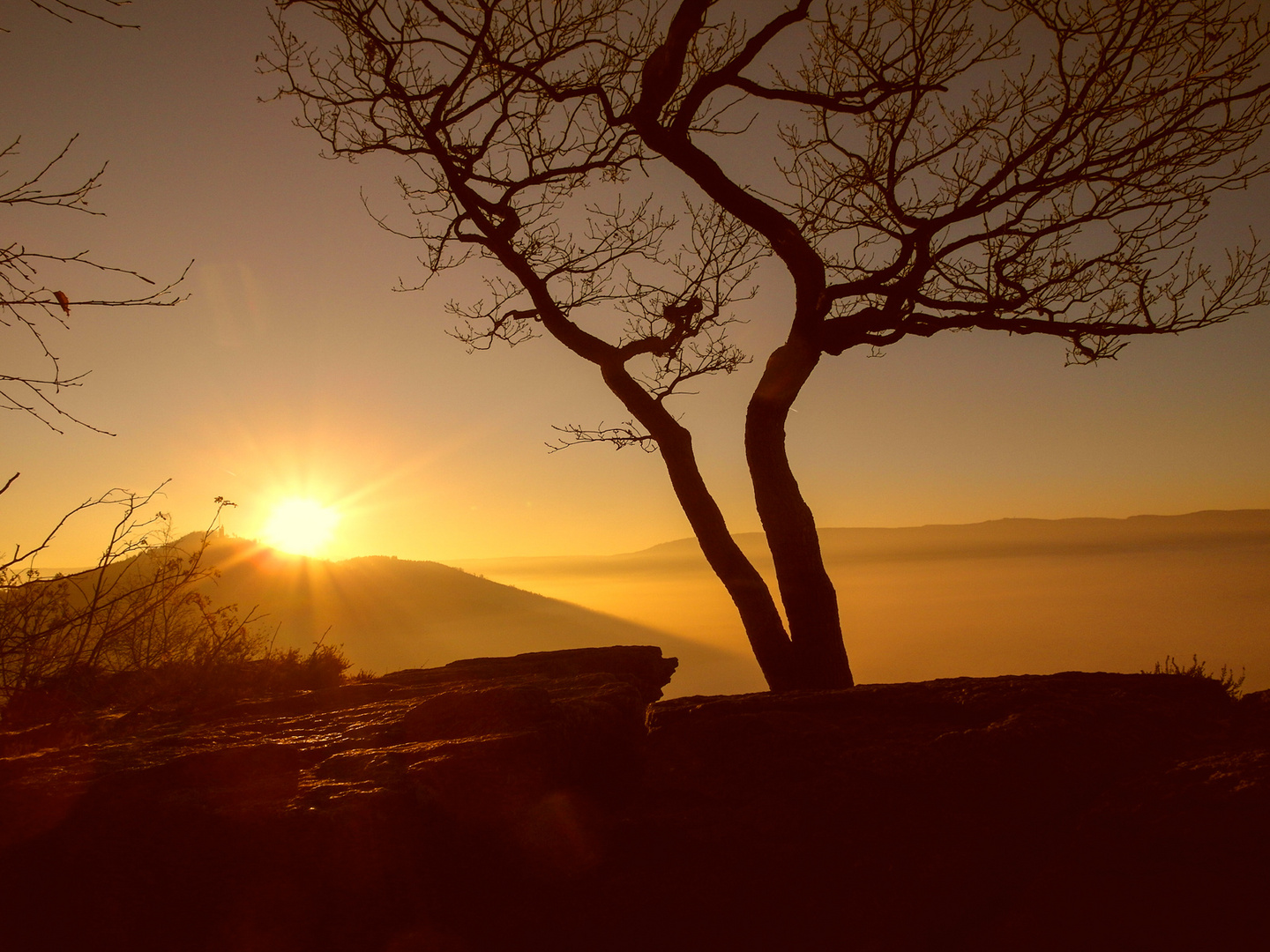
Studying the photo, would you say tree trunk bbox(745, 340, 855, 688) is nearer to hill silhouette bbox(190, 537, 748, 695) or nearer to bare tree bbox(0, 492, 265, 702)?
bare tree bbox(0, 492, 265, 702)

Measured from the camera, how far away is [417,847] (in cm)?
238

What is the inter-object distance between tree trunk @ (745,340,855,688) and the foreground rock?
127 inches

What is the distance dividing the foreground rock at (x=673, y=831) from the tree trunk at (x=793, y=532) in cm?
323

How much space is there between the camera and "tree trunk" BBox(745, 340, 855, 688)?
6.47 m

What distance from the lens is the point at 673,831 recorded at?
2537 millimetres

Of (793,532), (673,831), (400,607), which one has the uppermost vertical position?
(400,607)

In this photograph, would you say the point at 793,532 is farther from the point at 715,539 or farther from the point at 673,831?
the point at 673,831

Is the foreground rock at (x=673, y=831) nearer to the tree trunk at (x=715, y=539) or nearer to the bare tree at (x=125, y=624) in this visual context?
the bare tree at (x=125, y=624)

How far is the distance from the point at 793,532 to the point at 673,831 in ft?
14.0

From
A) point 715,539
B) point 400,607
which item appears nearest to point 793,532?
point 715,539

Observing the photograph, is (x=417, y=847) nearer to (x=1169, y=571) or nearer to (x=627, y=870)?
(x=627, y=870)

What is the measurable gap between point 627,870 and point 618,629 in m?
108

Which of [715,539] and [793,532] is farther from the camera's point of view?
[715,539]

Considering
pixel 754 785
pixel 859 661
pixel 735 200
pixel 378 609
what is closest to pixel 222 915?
pixel 754 785
